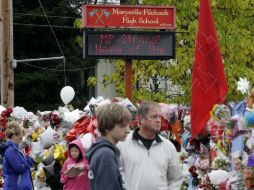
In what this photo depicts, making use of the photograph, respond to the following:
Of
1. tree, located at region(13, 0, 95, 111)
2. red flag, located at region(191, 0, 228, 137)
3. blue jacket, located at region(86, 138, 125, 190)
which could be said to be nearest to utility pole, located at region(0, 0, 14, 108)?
tree, located at region(13, 0, 95, 111)

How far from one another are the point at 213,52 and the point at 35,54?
26.5 m

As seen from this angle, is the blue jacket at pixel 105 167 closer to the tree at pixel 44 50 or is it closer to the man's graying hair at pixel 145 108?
the man's graying hair at pixel 145 108

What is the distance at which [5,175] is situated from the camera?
11242 mm

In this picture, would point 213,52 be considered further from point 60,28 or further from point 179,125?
point 60,28

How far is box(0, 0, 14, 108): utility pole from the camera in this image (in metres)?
21.1

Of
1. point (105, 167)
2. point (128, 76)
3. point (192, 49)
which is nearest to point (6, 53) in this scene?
point (192, 49)

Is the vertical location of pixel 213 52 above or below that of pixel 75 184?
above

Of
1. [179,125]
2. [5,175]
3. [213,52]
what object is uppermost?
[213,52]

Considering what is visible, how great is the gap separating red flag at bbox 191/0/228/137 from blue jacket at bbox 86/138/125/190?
134 inches

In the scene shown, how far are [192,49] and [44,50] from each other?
15.0 metres

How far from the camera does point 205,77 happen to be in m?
9.27

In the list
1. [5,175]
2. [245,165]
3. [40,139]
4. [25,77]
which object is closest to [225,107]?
[245,165]

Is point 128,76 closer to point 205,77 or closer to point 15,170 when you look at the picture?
point 15,170

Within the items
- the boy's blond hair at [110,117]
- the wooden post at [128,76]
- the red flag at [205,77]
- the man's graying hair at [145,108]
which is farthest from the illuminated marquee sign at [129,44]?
the boy's blond hair at [110,117]
